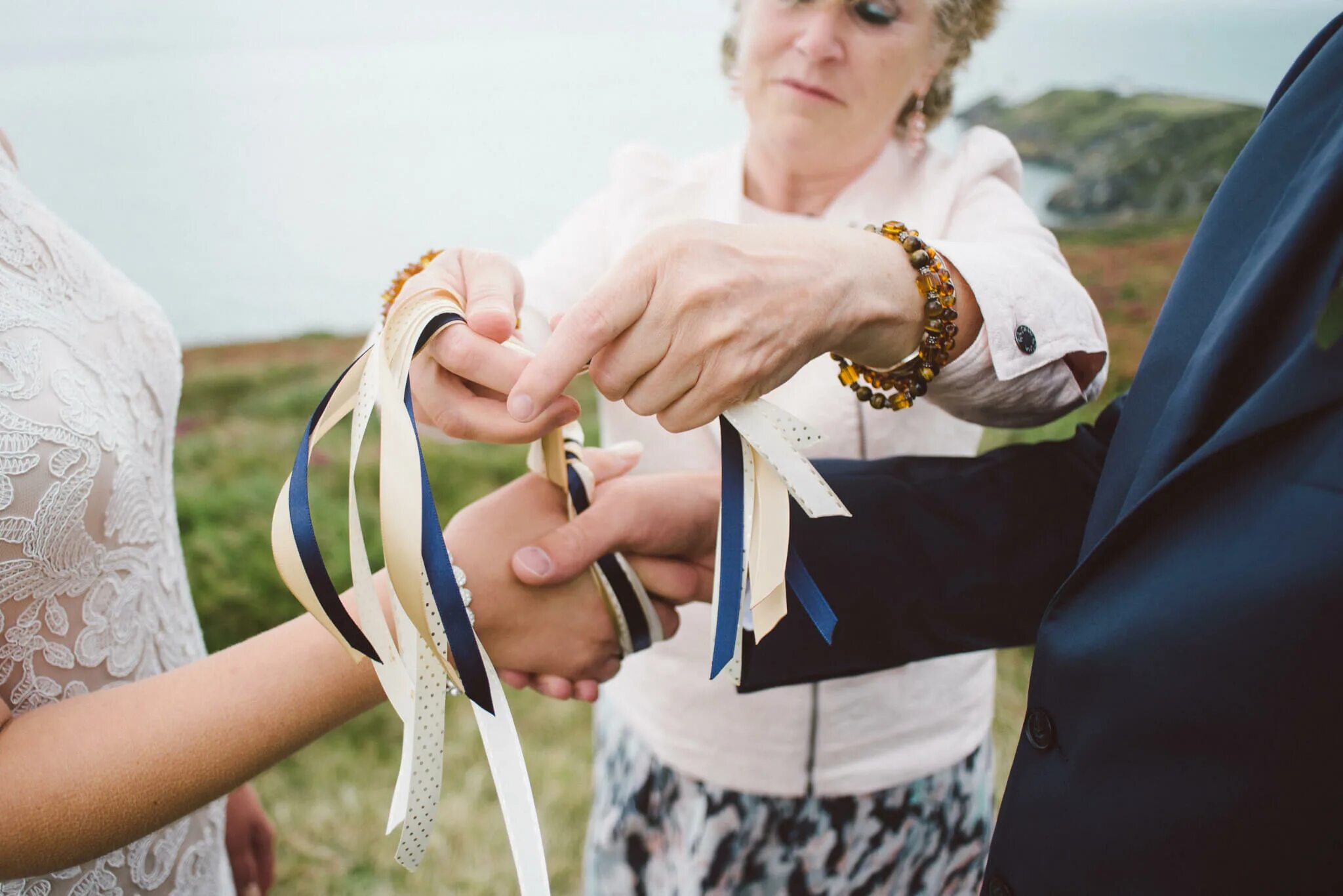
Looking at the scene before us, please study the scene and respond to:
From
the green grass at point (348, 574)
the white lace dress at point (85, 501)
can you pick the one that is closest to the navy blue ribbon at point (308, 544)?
the white lace dress at point (85, 501)

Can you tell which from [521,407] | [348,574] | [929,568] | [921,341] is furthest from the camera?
[348,574]

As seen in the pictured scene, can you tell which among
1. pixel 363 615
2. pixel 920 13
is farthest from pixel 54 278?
pixel 920 13

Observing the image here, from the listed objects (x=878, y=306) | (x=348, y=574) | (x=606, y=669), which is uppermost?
(x=878, y=306)

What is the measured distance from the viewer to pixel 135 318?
3.63 feet

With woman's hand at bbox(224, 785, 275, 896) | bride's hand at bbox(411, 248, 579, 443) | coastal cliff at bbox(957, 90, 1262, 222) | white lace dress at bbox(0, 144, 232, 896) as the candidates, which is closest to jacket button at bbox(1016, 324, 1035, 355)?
bride's hand at bbox(411, 248, 579, 443)

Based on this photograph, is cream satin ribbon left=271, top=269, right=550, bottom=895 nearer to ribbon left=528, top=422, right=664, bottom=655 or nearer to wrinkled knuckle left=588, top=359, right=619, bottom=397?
wrinkled knuckle left=588, top=359, right=619, bottom=397

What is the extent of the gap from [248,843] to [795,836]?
83cm

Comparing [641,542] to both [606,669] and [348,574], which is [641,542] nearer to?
[606,669]

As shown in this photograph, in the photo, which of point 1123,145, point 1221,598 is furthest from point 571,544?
point 1123,145

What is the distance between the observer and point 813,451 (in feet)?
4.25

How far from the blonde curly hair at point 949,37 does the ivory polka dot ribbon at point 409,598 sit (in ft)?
2.64

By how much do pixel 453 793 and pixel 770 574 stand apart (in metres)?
1.88

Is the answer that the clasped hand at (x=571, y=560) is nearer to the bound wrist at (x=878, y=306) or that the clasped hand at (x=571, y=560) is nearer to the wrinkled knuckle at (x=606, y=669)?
the wrinkled knuckle at (x=606, y=669)

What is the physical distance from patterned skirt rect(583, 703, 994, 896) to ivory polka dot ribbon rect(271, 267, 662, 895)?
2.18 feet
